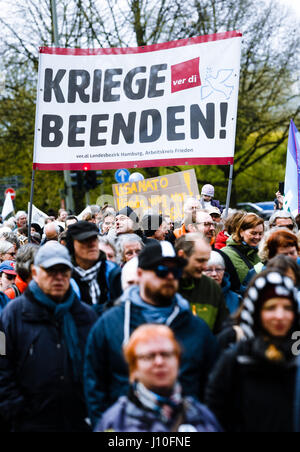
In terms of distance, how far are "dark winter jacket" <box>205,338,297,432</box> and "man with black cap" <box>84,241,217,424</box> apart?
1.48 feet

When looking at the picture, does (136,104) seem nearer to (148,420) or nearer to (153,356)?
(153,356)

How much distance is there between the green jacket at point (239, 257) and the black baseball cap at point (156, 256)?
222 cm

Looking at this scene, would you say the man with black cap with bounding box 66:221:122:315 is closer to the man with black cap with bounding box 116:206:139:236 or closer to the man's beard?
the man's beard

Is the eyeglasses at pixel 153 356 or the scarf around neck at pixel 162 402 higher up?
the eyeglasses at pixel 153 356

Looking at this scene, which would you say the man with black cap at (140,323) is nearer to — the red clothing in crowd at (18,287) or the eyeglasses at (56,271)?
the eyeglasses at (56,271)

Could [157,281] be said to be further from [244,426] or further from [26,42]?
[26,42]

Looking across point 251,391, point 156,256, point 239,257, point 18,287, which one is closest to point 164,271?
point 156,256

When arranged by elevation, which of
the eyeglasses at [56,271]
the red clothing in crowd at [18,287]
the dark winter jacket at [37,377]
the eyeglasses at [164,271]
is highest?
→ the eyeglasses at [164,271]

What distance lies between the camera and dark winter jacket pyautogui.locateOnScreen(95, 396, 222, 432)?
2988mm

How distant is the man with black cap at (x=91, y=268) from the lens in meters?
5.10

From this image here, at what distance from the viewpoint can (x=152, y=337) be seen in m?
3.10

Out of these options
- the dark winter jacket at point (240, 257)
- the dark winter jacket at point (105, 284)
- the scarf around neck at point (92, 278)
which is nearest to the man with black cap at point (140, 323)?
the dark winter jacket at point (105, 284)

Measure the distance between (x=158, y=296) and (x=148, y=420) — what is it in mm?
859

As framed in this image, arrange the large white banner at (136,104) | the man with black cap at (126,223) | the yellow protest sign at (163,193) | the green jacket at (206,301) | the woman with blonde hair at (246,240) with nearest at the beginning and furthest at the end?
the green jacket at (206,301) → the woman with blonde hair at (246,240) → the man with black cap at (126,223) → the large white banner at (136,104) → the yellow protest sign at (163,193)
